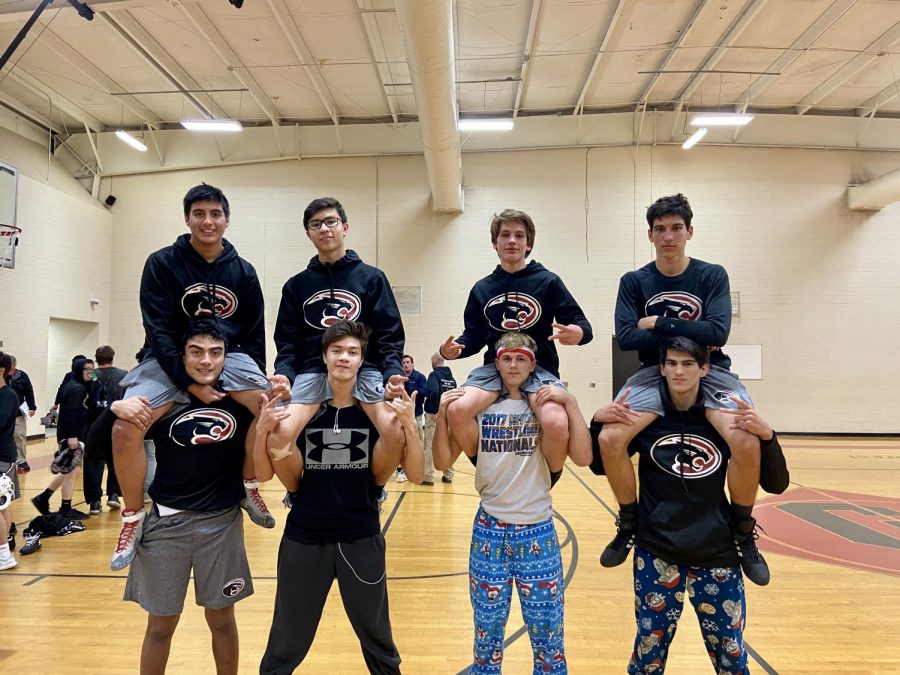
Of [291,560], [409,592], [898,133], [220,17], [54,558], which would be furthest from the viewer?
[898,133]

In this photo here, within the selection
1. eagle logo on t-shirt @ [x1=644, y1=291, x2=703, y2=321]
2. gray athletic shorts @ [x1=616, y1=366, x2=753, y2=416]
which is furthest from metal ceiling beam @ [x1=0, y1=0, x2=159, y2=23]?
gray athletic shorts @ [x1=616, y1=366, x2=753, y2=416]

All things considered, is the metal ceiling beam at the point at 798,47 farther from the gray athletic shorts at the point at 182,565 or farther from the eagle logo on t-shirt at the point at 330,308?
the gray athletic shorts at the point at 182,565

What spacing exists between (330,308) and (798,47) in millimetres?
11278

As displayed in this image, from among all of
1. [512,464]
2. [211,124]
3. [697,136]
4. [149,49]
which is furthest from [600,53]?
[512,464]

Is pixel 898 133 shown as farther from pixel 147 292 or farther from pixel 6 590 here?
pixel 6 590

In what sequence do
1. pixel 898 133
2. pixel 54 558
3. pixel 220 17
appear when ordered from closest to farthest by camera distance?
pixel 54 558
pixel 220 17
pixel 898 133

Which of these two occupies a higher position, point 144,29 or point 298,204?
point 144,29

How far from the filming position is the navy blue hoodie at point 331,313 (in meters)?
2.68

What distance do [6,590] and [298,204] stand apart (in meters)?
10.4

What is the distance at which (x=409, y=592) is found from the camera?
419cm

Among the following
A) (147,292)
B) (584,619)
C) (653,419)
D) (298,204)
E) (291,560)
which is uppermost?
(298,204)

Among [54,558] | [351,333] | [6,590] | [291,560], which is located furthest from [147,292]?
[54,558]

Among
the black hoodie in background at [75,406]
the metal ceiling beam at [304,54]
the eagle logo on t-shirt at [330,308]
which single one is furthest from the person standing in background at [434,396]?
the metal ceiling beam at [304,54]

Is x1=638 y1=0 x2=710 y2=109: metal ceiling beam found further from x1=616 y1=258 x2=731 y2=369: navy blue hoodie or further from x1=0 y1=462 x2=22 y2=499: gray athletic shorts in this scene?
x1=0 y1=462 x2=22 y2=499: gray athletic shorts
